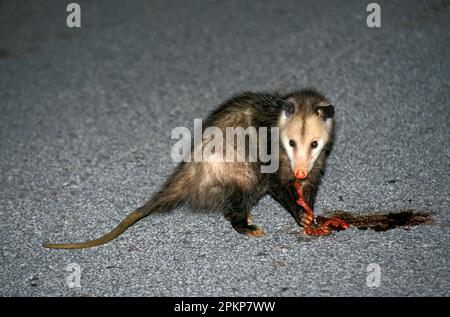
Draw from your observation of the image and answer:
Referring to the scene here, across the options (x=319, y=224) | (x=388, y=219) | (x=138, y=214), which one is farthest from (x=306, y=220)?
(x=138, y=214)

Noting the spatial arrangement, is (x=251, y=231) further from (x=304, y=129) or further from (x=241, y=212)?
(x=304, y=129)

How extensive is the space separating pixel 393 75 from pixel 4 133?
2565 mm

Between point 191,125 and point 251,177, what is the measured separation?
3.56 feet

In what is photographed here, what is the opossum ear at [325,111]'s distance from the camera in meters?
2.57

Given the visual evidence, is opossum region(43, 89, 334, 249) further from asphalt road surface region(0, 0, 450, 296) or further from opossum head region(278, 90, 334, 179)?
asphalt road surface region(0, 0, 450, 296)

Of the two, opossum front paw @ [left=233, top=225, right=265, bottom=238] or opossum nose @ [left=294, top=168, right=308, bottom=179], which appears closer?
opossum nose @ [left=294, top=168, right=308, bottom=179]

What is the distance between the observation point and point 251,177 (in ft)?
8.63

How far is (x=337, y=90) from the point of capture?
3.84 metres

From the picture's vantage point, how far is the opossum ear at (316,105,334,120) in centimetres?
257

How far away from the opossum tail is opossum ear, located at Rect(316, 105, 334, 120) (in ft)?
2.41

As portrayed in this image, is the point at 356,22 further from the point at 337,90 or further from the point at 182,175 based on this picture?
the point at 182,175

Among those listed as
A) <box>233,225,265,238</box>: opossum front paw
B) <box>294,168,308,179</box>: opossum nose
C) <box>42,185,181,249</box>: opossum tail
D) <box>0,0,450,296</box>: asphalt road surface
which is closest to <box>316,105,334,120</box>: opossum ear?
<box>294,168,308,179</box>: opossum nose

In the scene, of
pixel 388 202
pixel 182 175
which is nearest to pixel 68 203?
pixel 182 175
